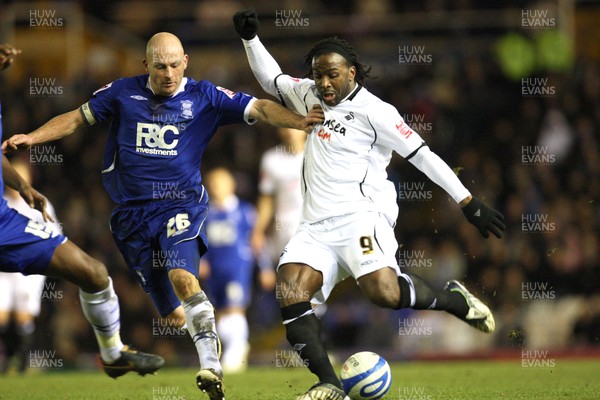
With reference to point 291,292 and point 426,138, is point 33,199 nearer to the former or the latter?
point 291,292

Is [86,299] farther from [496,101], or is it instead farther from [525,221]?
[496,101]

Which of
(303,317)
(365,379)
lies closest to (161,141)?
(303,317)

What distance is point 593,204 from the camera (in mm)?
14344

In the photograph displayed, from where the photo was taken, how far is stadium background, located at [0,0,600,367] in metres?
13.9

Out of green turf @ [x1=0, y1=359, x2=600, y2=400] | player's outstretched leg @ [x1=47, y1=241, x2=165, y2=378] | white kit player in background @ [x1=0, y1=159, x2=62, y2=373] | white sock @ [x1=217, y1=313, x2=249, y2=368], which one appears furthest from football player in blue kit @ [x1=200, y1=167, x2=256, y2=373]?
player's outstretched leg @ [x1=47, y1=241, x2=165, y2=378]

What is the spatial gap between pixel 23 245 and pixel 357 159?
8.08 ft

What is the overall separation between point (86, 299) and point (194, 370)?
5291 millimetres

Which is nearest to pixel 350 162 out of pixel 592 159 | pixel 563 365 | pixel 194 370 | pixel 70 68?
pixel 563 365

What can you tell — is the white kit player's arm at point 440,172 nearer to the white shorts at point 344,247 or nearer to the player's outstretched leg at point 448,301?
the white shorts at point 344,247

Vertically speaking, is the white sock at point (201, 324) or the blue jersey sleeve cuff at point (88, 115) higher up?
the blue jersey sleeve cuff at point (88, 115)

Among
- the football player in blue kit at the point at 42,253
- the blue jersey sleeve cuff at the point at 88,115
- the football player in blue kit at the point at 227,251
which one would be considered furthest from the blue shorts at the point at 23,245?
the football player in blue kit at the point at 227,251

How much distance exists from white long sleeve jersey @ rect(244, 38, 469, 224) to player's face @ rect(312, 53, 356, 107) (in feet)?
0.36

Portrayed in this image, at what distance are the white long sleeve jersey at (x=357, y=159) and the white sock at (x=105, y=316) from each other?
1.59 metres

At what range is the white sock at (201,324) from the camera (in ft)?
23.4
